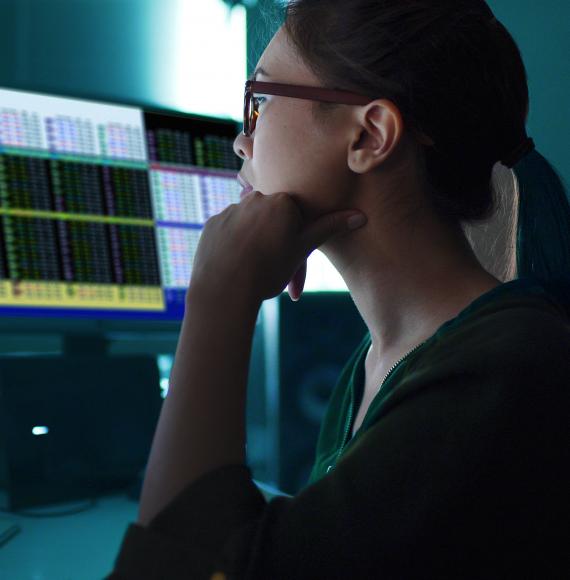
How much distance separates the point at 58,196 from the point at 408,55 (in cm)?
73

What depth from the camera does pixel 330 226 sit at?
2.40ft

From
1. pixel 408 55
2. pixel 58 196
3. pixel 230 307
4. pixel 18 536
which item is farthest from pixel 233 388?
pixel 58 196

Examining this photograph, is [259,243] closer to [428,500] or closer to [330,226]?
[330,226]

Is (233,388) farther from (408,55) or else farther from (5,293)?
(5,293)

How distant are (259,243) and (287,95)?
0.18 meters

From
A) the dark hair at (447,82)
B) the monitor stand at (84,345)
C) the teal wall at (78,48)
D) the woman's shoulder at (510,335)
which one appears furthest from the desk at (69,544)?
the teal wall at (78,48)

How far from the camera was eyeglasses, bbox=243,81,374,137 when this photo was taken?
0.72 meters

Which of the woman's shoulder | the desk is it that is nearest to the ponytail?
the woman's shoulder

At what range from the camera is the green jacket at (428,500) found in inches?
18.9

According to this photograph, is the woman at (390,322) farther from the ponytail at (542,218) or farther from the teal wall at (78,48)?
the teal wall at (78,48)

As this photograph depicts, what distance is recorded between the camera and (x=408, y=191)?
0.74 meters

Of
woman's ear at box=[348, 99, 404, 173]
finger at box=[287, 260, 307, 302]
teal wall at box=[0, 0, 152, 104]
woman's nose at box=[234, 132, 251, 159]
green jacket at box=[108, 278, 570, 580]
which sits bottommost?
green jacket at box=[108, 278, 570, 580]

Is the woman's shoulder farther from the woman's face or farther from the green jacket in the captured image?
the woman's face

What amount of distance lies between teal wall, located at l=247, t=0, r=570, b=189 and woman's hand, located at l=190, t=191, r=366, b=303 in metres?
0.41
